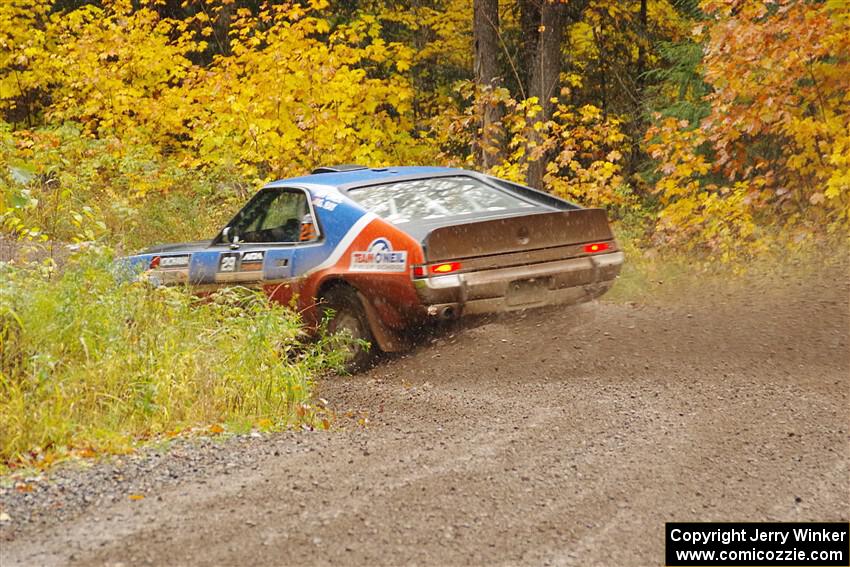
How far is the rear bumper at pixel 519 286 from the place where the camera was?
294 inches

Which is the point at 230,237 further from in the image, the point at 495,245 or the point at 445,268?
the point at 495,245

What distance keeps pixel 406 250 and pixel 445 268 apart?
307 mm

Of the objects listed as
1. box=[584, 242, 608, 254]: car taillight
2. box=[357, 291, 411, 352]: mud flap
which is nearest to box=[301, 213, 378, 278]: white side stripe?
box=[357, 291, 411, 352]: mud flap

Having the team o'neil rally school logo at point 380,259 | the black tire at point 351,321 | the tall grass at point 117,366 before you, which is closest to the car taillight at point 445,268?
the team o'neil rally school logo at point 380,259

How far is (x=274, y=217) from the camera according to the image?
891 centimetres

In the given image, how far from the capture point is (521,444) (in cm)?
570

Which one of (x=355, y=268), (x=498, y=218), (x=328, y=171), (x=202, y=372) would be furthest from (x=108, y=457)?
(x=328, y=171)

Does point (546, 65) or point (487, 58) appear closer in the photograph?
point (487, 58)

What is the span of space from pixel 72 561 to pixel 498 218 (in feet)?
14.6

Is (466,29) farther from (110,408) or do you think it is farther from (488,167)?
(110,408)

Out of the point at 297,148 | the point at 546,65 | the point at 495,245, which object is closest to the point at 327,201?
the point at 495,245

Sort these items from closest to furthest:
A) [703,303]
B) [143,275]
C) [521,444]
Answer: [521,444], [143,275], [703,303]

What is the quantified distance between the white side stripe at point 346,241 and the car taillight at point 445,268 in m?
0.75

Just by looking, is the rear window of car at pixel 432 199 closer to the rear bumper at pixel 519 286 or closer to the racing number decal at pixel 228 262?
the rear bumper at pixel 519 286
